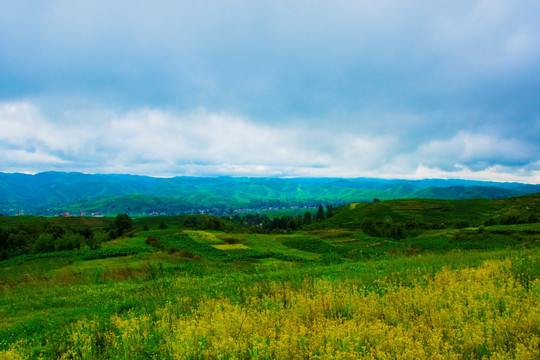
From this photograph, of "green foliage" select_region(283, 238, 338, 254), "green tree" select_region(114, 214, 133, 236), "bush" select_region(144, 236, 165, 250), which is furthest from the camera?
"green tree" select_region(114, 214, 133, 236)

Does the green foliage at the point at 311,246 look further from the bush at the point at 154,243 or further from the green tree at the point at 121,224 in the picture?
the green tree at the point at 121,224

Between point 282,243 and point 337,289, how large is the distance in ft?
173

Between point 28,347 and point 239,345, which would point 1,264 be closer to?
point 28,347

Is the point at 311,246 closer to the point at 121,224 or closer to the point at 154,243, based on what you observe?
the point at 154,243

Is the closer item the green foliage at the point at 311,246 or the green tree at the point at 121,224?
the green foliage at the point at 311,246

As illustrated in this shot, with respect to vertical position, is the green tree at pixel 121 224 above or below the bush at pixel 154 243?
below

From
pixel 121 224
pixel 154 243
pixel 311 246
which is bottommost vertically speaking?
pixel 121 224

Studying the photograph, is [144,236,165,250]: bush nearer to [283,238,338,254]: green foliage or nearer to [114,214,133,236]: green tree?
[283,238,338,254]: green foliage

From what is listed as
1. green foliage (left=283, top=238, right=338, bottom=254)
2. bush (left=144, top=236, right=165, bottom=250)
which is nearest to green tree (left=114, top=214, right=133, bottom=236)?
bush (left=144, top=236, right=165, bottom=250)

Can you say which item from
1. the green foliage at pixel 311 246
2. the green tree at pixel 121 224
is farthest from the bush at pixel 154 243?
the green tree at pixel 121 224

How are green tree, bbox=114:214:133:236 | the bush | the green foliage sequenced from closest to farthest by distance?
the bush → the green foliage → green tree, bbox=114:214:133:236

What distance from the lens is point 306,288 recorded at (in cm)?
926

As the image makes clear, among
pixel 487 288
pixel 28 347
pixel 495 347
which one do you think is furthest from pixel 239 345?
pixel 487 288

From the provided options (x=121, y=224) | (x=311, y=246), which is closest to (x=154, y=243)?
(x=311, y=246)
